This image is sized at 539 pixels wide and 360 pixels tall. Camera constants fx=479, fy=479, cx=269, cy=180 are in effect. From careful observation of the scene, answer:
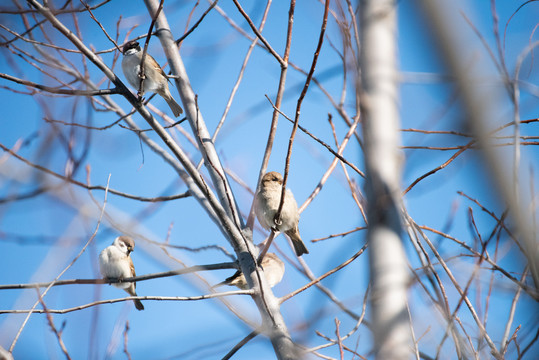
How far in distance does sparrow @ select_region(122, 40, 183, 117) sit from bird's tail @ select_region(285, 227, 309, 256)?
1777 mm

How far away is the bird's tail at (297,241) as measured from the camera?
442cm

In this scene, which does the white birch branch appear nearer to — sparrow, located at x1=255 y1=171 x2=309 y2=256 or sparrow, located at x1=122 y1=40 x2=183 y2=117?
sparrow, located at x1=255 y1=171 x2=309 y2=256

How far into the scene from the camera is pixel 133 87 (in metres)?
4.77

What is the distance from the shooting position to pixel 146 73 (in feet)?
16.1

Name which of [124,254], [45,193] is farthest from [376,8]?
[124,254]

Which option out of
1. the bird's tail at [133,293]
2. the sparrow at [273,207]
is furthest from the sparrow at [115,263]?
the sparrow at [273,207]

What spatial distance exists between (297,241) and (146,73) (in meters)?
2.30

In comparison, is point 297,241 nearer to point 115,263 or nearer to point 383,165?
point 115,263

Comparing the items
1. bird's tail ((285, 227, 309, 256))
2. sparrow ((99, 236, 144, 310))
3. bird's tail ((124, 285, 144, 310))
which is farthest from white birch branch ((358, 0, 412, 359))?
bird's tail ((124, 285, 144, 310))

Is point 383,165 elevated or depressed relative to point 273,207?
depressed

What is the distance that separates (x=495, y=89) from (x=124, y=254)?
203 inches

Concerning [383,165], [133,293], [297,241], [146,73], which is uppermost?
[146,73]

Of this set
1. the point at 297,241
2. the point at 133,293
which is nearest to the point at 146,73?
the point at 297,241

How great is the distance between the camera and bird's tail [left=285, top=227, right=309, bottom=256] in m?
4.42
